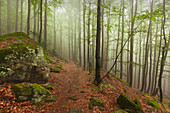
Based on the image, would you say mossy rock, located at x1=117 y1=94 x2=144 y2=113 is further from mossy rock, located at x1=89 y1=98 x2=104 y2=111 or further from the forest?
mossy rock, located at x1=89 y1=98 x2=104 y2=111

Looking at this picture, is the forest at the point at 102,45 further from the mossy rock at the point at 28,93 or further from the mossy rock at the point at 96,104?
the mossy rock at the point at 28,93

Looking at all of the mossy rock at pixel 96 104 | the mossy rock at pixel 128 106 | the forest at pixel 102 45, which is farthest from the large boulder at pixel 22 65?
the mossy rock at pixel 128 106

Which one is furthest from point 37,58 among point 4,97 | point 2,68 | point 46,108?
point 46,108

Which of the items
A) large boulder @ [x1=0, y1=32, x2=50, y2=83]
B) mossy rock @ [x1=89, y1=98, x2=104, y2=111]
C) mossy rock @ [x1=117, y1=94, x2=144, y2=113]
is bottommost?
mossy rock @ [x1=117, y1=94, x2=144, y2=113]

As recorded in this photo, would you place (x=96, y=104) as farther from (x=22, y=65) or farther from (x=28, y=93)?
(x=22, y=65)

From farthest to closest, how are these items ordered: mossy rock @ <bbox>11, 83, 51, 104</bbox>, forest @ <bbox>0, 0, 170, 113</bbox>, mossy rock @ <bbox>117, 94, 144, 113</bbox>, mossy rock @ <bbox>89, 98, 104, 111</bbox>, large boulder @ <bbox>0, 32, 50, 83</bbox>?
forest @ <bbox>0, 0, 170, 113</bbox>, large boulder @ <bbox>0, 32, 50, 83</bbox>, mossy rock @ <bbox>117, 94, 144, 113</bbox>, mossy rock @ <bbox>89, 98, 104, 111</bbox>, mossy rock @ <bbox>11, 83, 51, 104</bbox>

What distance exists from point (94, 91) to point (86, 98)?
100 cm

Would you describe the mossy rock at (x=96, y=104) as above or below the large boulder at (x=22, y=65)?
below

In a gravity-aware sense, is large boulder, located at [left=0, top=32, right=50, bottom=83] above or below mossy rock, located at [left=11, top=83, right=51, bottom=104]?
above

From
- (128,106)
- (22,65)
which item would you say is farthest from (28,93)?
(128,106)

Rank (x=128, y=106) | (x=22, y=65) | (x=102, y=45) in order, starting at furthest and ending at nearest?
1. (x=102, y=45)
2. (x=22, y=65)
3. (x=128, y=106)

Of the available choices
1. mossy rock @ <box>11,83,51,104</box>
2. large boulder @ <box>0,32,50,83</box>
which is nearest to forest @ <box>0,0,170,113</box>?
large boulder @ <box>0,32,50,83</box>

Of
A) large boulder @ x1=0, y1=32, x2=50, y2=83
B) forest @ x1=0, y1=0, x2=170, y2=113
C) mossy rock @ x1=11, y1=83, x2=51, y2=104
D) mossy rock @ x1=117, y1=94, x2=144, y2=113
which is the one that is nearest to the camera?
mossy rock @ x1=11, y1=83, x2=51, y2=104

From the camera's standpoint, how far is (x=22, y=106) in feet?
12.6
